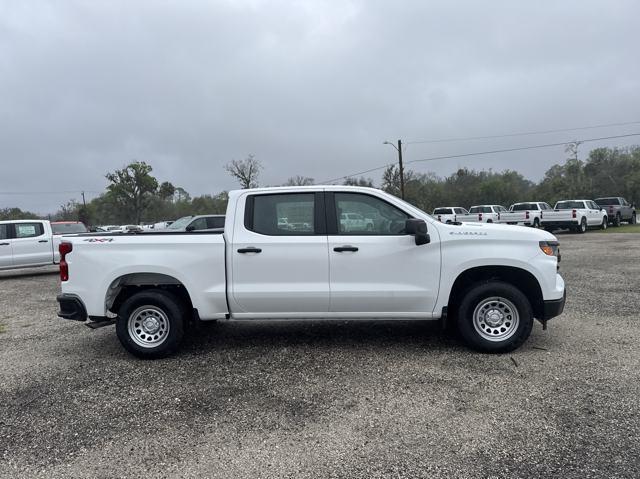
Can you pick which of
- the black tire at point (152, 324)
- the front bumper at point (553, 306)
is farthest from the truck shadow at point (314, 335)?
the front bumper at point (553, 306)

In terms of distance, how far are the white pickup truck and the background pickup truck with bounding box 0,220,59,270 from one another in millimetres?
10052

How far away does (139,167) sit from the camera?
58.7 meters

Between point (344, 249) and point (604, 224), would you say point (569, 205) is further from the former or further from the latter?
point (344, 249)

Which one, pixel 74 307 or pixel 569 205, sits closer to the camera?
pixel 74 307

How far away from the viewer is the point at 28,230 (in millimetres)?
13641

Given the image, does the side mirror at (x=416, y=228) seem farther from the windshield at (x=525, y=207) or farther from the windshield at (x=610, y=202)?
the windshield at (x=610, y=202)

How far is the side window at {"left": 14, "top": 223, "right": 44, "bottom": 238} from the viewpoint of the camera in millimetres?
13530

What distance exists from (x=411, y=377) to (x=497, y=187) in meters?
61.6

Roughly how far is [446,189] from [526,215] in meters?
40.6

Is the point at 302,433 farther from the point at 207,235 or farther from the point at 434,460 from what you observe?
the point at 207,235

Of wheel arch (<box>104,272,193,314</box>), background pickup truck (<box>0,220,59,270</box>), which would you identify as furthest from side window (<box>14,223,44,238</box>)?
wheel arch (<box>104,272,193,314</box>)

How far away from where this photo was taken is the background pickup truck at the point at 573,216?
24297mm

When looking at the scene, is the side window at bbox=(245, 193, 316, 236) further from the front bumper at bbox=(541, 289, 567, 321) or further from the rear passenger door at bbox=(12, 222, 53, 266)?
the rear passenger door at bbox=(12, 222, 53, 266)

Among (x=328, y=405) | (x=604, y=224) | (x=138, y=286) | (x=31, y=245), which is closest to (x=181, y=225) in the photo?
(x=31, y=245)
